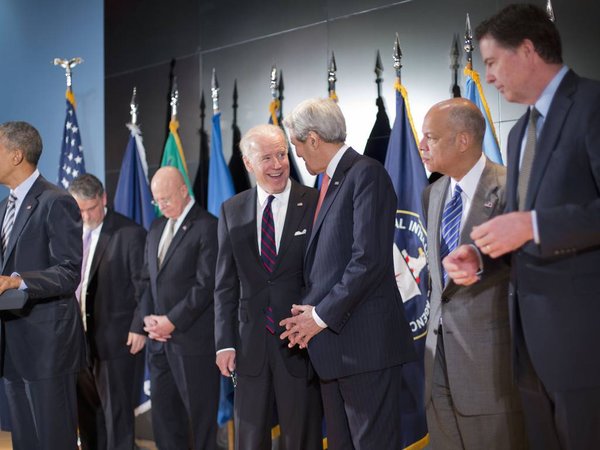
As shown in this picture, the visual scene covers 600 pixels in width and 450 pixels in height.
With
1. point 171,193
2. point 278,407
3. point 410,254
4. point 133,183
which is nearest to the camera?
point 278,407

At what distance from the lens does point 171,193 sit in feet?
13.5

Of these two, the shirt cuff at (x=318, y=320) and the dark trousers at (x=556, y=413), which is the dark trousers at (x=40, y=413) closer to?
the shirt cuff at (x=318, y=320)

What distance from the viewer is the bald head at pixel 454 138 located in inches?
103

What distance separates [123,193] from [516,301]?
144 inches

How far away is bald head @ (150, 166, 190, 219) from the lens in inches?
163

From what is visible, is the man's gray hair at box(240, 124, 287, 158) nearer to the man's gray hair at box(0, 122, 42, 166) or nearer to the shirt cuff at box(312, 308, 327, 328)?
the man's gray hair at box(0, 122, 42, 166)

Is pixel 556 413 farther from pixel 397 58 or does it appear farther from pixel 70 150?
pixel 70 150

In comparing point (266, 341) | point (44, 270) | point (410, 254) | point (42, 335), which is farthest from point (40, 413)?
point (410, 254)

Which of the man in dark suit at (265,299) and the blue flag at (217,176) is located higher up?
the blue flag at (217,176)

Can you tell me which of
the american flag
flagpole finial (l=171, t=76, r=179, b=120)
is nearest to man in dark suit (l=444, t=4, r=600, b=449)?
flagpole finial (l=171, t=76, r=179, b=120)

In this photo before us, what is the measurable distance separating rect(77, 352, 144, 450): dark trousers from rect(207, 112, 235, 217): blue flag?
1091mm

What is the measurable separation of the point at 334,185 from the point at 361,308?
472 mm

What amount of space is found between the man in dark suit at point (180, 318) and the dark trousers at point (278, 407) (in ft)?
2.84

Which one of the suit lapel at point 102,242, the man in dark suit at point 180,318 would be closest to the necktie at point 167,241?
the man in dark suit at point 180,318
